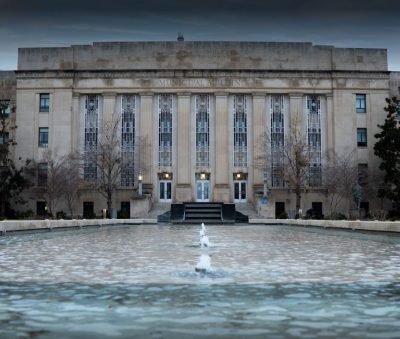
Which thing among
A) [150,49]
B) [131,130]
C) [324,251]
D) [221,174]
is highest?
[150,49]

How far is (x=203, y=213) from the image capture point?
48531 millimetres

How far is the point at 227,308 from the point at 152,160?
4970cm

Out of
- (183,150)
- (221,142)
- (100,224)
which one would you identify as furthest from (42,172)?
(100,224)

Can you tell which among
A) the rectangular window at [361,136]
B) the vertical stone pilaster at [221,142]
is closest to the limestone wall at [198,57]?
the vertical stone pilaster at [221,142]

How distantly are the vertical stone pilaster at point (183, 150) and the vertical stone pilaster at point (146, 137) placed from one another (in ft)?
9.17

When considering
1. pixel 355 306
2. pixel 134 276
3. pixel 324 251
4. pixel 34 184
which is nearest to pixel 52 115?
pixel 34 184

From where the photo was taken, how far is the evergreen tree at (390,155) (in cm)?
5147

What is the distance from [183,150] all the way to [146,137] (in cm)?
403

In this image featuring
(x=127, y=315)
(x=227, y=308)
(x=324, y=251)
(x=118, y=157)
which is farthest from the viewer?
(x=118, y=157)

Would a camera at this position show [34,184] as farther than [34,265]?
Yes

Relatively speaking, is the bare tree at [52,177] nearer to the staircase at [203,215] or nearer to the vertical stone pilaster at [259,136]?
the staircase at [203,215]

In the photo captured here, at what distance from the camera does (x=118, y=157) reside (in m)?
55.1

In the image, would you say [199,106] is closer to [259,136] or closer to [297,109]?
[259,136]

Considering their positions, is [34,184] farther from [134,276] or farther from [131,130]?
[134,276]
